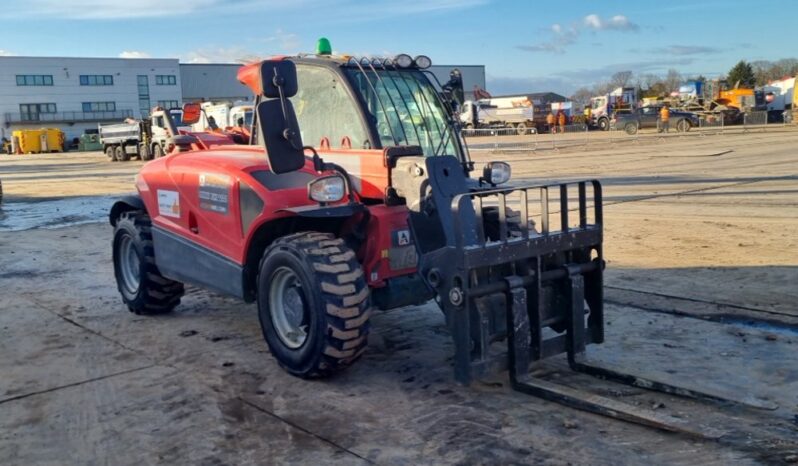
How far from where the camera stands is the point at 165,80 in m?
91.5

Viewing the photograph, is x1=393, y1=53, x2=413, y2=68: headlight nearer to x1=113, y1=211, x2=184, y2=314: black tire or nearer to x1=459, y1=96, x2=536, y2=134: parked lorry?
x1=113, y1=211, x2=184, y2=314: black tire

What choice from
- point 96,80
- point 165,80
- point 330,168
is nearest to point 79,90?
point 96,80

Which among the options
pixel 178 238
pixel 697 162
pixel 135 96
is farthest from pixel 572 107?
pixel 178 238

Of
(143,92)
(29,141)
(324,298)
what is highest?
(143,92)

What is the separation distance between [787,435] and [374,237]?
2807 mm

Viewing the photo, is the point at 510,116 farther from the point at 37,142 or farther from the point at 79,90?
the point at 79,90

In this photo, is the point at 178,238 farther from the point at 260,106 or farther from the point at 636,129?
the point at 636,129

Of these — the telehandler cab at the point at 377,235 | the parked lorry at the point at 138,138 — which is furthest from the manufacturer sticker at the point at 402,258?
the parked lorry at the point at 138,138

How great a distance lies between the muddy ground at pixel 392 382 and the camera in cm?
429

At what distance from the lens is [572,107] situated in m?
61.8

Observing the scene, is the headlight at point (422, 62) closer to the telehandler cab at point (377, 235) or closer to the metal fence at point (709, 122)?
the telehandler cab at point (377, 235)

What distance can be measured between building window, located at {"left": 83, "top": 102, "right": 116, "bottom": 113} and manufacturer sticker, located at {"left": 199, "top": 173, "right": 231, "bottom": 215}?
88399mm

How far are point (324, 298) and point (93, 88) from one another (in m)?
91.2

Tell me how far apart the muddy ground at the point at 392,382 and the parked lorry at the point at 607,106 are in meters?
47.0
